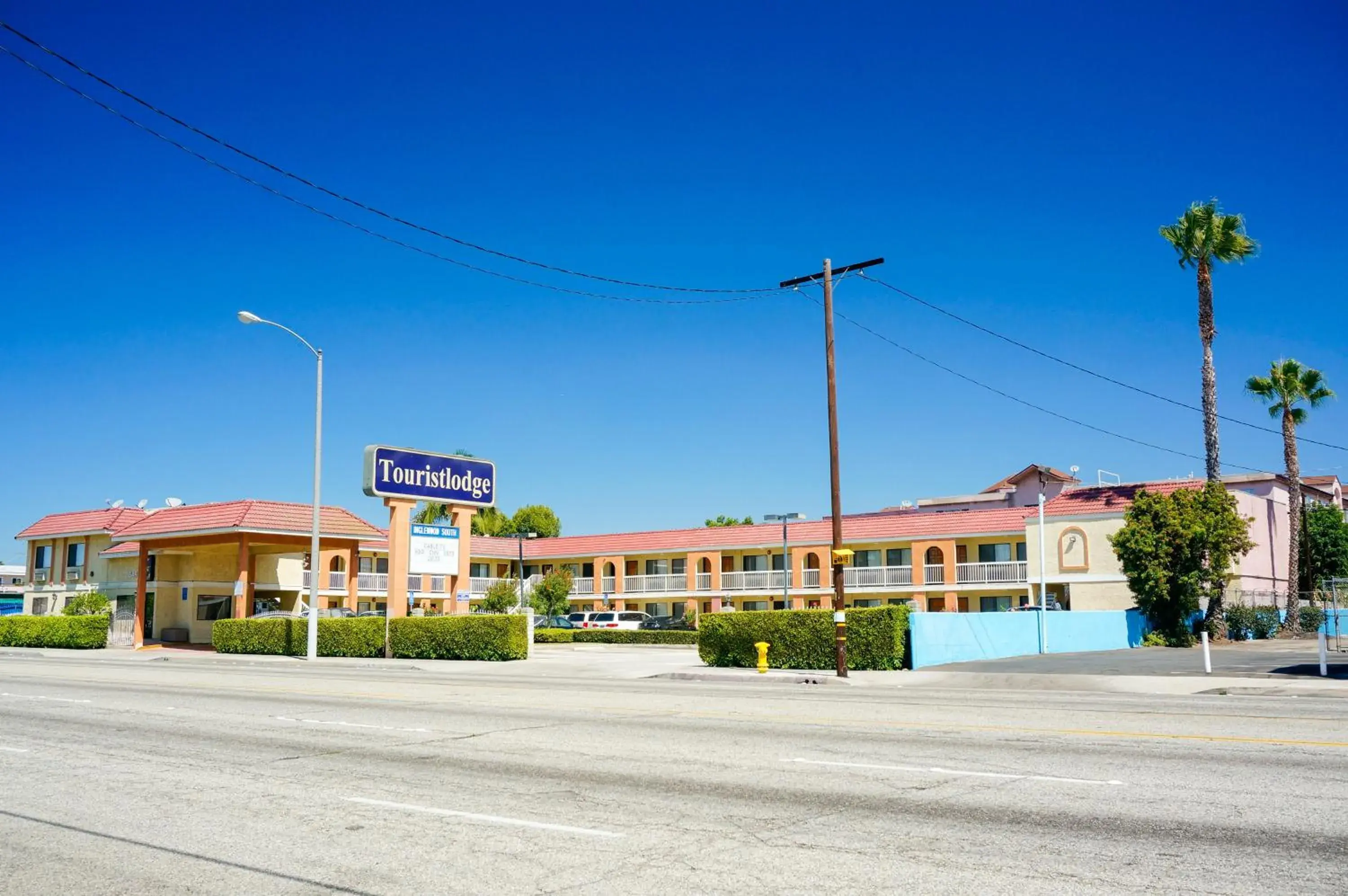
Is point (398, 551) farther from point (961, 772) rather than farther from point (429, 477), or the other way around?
point (961, 772)

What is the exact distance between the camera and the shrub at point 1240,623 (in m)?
41.4

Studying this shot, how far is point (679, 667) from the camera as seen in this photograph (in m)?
30.2

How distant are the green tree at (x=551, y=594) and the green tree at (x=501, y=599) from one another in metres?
2.53

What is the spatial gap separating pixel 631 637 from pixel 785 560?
8561 millimetres

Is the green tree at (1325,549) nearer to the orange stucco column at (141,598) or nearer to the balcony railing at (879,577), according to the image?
the balcony railing at (879,577)

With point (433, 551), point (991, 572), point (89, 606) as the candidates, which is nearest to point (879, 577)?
point (991, 572)

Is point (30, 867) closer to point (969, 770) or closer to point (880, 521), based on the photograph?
point (969, 770)

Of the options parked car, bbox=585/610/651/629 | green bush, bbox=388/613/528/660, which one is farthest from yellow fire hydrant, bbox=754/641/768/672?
parked car, bbox=585/610/651/629

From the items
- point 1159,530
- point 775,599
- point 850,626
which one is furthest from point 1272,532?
point 850,626

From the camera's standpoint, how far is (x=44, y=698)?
1936 centimetres

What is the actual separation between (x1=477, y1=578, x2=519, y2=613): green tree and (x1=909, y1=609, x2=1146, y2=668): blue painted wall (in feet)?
84.0

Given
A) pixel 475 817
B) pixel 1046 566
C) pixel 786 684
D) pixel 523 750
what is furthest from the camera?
pixel 1046 566

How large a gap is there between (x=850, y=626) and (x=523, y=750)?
17.1m

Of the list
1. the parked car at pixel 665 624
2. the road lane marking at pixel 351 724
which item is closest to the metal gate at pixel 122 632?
the parked car at pixel 665 624
